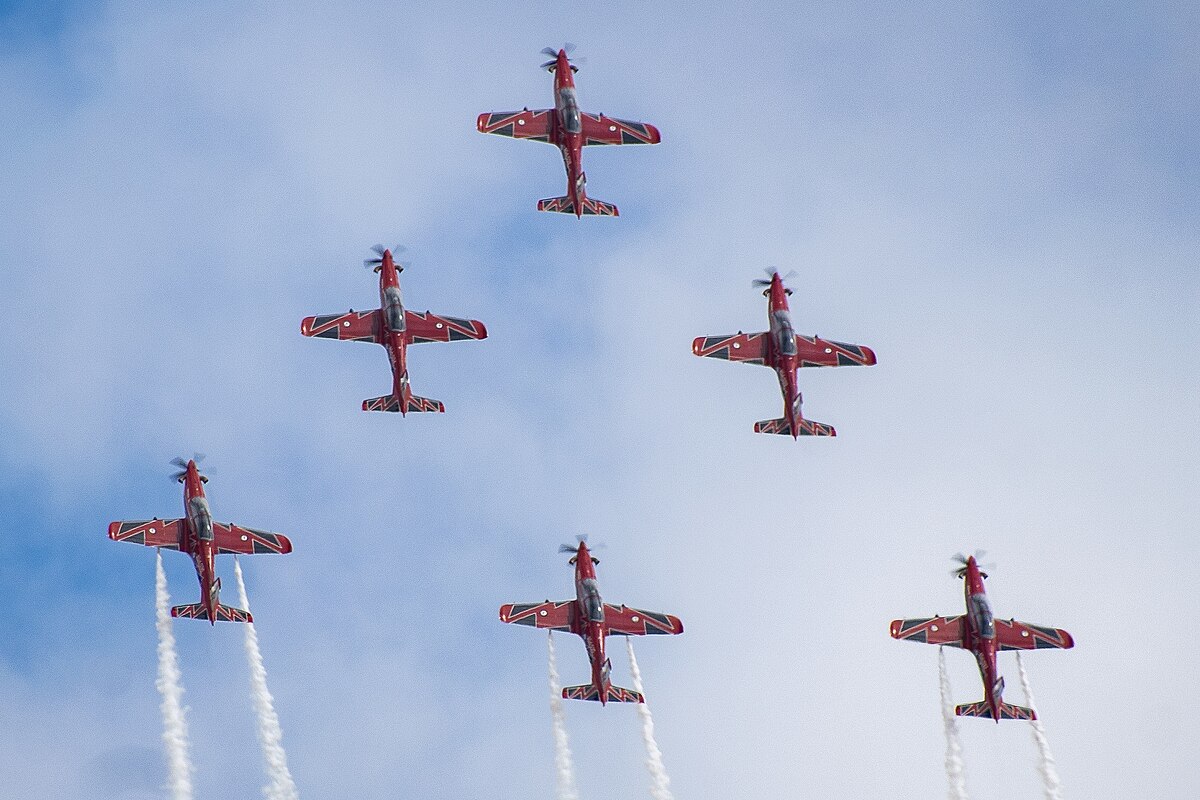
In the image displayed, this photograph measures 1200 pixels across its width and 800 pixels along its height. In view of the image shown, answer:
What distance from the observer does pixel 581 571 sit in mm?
111875

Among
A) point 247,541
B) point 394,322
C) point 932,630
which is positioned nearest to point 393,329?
point 394,322

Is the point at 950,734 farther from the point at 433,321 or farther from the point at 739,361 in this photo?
the point at 433,321

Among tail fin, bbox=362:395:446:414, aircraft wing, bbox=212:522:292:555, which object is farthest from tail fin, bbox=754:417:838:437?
aircraft wing, bbox=212:522:292:555

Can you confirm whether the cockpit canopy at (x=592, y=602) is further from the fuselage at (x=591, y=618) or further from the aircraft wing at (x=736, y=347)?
the aircraft wing at (x=736, y=347)

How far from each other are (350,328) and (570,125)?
18418mm

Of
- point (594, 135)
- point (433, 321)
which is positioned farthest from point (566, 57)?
point (433, 321)

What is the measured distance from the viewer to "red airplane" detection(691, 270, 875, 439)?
387 ft

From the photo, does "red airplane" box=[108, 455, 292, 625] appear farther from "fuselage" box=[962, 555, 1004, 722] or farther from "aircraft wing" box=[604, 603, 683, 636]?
"fuselage" box=[962, 555, 1004, 722]

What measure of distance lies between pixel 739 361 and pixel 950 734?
25.6m

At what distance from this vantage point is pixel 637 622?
379 feet

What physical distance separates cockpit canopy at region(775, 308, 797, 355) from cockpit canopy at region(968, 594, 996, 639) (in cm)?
1829

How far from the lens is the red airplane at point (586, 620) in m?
108

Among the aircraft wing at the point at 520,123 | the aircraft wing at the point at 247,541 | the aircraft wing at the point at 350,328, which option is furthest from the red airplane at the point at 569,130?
the aircraft wing at the point at 247,541

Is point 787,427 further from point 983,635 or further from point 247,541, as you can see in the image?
point 247,541
